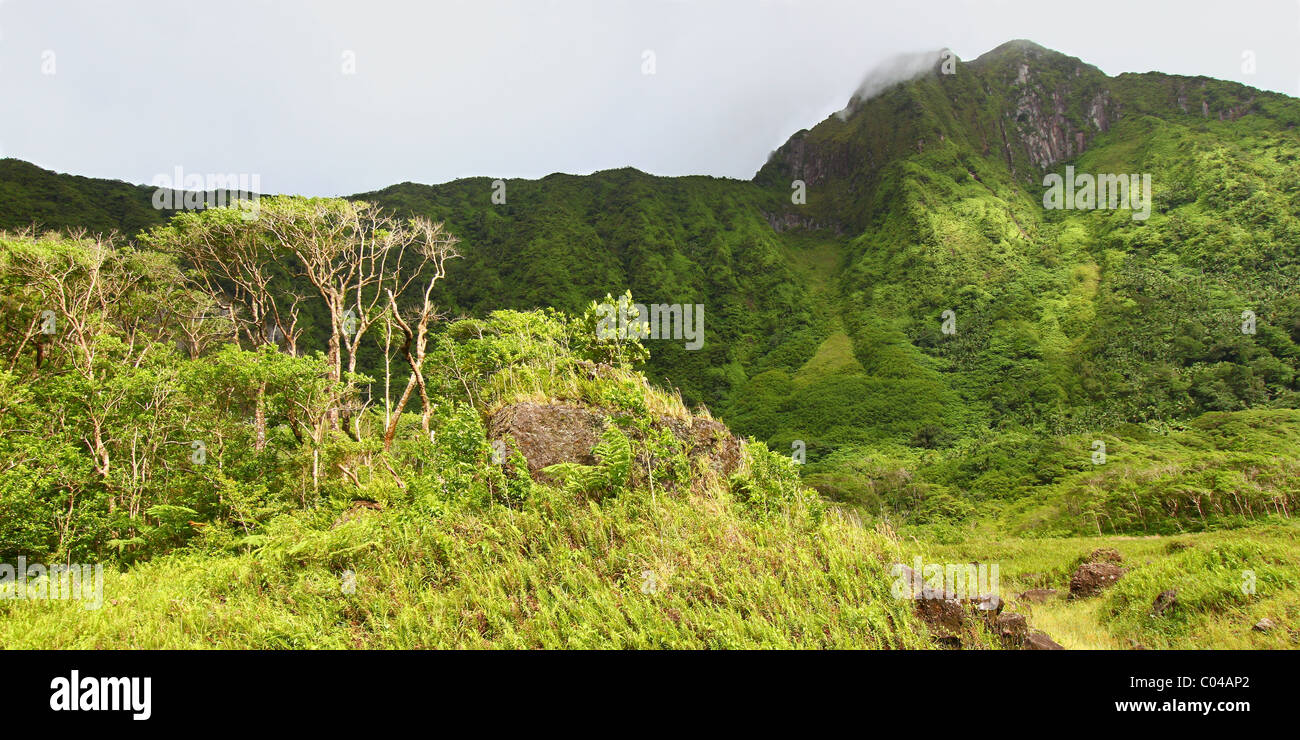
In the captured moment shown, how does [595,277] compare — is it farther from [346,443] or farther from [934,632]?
[934,632]

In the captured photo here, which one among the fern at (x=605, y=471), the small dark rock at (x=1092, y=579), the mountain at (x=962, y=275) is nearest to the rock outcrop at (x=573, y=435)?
the fern at (x=605, y=471)

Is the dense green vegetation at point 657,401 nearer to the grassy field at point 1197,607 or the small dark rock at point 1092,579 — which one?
the grassy field at point 1197,607

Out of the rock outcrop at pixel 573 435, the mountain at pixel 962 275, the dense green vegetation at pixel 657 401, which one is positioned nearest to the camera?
the dense green vegetation at pixel 657 401

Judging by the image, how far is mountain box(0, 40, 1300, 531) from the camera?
7875 cm

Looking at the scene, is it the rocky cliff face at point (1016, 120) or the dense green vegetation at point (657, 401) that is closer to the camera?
the dense green vegetation at point (657, 401)

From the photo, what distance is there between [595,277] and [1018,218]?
12304cm

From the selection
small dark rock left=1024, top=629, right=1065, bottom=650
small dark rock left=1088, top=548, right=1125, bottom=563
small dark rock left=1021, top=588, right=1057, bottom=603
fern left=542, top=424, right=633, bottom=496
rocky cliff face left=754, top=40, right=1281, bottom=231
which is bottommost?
small dark rock left=1088, top=548, right=1125, bottom=563

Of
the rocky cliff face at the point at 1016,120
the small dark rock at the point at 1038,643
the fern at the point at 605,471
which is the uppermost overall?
the rocky cliff face at the point at 1016,120

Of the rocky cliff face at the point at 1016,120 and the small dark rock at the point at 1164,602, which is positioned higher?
the rocky cliff face at the point at 1016,120

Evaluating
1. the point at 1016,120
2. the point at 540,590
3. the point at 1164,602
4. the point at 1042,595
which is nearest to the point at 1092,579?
the point at 1042,595

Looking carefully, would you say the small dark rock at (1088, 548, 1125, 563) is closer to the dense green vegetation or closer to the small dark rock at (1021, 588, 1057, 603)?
the dense green vegetation

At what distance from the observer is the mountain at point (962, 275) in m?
78.8

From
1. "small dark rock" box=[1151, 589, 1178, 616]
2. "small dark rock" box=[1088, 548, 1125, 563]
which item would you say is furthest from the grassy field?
"small dark rock" box=[1088, 548, 1125, 563]
